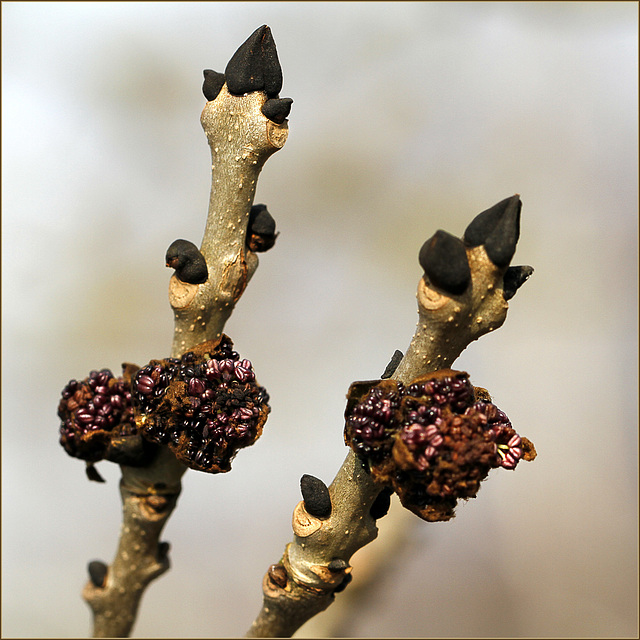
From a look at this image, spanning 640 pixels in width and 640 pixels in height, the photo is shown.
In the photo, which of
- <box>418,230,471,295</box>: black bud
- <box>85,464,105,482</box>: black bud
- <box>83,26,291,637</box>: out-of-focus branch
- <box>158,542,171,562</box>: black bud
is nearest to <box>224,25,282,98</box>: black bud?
<box>83,26,291,637</box>: out-of-focus branch

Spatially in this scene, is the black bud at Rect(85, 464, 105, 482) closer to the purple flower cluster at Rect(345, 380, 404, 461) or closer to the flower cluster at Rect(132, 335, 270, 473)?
the flower cluster at Rect(132, 335, 270, 473)

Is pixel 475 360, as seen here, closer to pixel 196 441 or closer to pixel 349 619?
pixel 349 619

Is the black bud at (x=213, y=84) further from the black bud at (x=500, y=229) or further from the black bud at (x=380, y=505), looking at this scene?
the black bud at (x=380, y=505)

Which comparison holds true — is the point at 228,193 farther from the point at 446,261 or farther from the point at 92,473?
the point at 92,473

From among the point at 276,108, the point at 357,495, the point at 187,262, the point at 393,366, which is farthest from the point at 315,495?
the point at 276,108

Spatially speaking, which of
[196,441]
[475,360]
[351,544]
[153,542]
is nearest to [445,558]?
[475,360]

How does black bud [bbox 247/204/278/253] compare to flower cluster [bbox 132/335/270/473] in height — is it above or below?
above
